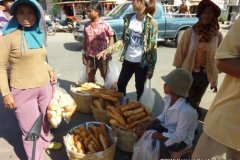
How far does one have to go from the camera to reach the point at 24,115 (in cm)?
312

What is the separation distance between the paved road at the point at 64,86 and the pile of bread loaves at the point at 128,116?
1.33ft

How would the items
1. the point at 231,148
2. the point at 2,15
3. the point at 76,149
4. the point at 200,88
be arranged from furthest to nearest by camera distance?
the point at 2,15
the point at 200,88
the point at 76,149
the point at 231,148

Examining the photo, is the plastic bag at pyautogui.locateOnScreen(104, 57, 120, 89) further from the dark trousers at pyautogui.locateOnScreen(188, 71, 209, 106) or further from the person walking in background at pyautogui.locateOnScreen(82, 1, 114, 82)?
the dark trousers at pyautogui.locateOnScreen(188, 71, 209, 106)

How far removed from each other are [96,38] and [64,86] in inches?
67.5

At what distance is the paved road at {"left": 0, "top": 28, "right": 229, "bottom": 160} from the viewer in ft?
11.8

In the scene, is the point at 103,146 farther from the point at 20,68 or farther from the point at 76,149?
the point at 20,68

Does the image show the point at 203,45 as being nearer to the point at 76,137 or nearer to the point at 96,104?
the point at 96,104

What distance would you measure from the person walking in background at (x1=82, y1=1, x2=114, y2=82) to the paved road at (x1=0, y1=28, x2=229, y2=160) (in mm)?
786

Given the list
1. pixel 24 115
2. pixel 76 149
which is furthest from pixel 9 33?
pixel 76 149

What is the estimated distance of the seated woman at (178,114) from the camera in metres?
2.61

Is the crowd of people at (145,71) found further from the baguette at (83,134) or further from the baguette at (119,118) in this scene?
the baguette at (83,134)

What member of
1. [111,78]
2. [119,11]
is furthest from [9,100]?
[119,11]

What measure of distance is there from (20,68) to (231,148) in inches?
90.0

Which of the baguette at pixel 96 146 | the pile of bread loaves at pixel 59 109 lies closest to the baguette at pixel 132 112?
the baguette at pixel 96 146
